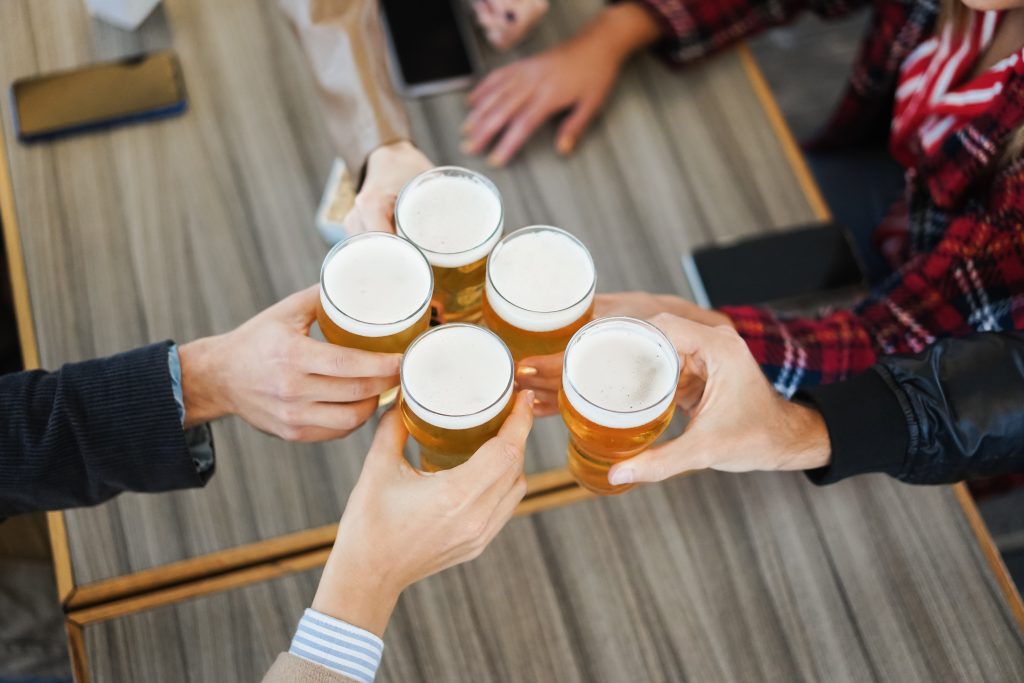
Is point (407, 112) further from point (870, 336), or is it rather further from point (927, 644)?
point (927, 644)

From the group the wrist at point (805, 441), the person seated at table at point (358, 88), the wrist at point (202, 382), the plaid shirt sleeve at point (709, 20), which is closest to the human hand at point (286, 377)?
the wrist at point (202, 382)

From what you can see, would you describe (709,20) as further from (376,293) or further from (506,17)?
(376,293)

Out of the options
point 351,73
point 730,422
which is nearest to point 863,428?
point 730,422

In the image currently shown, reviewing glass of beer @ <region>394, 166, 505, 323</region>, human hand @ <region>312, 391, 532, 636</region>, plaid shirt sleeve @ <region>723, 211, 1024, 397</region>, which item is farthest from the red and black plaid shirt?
human hand @ <region>312, 391, 532, 636</region>

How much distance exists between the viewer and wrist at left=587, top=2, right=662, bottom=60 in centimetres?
171

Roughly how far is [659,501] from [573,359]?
0.35 meters

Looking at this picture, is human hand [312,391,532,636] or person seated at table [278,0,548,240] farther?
person seated at table [278,0,548,240]

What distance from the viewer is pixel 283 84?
1654 millimetres

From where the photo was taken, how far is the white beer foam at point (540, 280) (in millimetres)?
1143

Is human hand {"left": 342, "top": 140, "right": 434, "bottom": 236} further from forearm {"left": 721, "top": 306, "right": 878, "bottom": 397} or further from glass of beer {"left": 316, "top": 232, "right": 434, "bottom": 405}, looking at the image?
forearm {"left": 721, "top": 306, "right": 878, "bottom": 397}

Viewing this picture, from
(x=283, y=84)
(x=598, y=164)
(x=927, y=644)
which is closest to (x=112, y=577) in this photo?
(x=283, y=84)

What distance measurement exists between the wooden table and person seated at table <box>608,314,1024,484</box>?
0.47 feet

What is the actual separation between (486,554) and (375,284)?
447mm

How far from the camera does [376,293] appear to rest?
3.78ft
